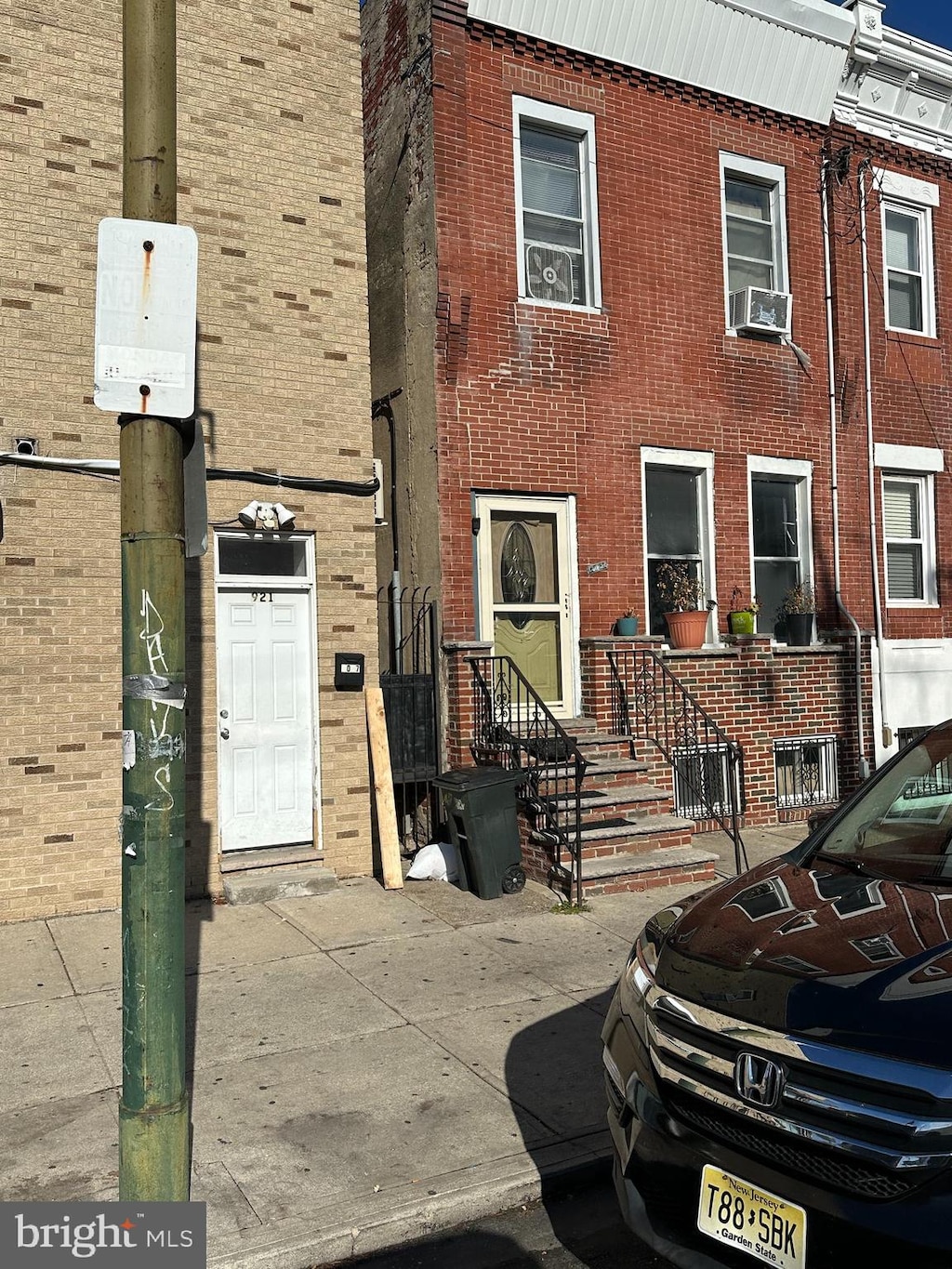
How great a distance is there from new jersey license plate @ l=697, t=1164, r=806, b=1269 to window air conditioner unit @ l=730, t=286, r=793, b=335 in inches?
410

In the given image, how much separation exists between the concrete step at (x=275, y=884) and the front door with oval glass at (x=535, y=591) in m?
2.88

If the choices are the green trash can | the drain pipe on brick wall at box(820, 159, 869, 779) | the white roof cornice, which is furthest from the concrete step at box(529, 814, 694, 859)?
the white roof cornice

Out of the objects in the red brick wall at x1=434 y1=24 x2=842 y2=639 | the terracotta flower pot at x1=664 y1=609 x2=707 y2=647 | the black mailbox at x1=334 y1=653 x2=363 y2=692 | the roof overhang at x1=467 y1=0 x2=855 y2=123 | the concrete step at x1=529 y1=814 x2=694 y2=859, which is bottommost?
the concrete step at x1=529 y1=814 x2=694 y2=859

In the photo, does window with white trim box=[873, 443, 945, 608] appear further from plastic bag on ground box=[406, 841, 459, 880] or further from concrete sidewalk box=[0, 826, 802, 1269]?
plastic bag on ground box=[406, 841, 459, 880]

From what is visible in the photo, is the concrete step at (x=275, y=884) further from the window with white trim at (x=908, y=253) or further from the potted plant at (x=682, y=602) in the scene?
the window with white trim at (x=908, y=253)

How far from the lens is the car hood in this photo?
2.86m

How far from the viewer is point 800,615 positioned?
12.1 m

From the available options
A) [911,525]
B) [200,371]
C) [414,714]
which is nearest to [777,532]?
[911,525]

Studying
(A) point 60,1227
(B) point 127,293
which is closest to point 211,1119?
(A) point 60,1227

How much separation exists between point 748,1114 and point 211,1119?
2.78 metres

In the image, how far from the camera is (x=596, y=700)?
35.3 ft

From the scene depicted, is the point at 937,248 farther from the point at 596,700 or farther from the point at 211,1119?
the point at 211,1119

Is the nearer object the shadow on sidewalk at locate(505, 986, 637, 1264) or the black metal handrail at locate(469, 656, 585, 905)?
the shadow on sidewalk at locate(505, 986, 637, 1264)

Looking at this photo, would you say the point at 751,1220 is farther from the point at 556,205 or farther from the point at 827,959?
the point at 556,205
